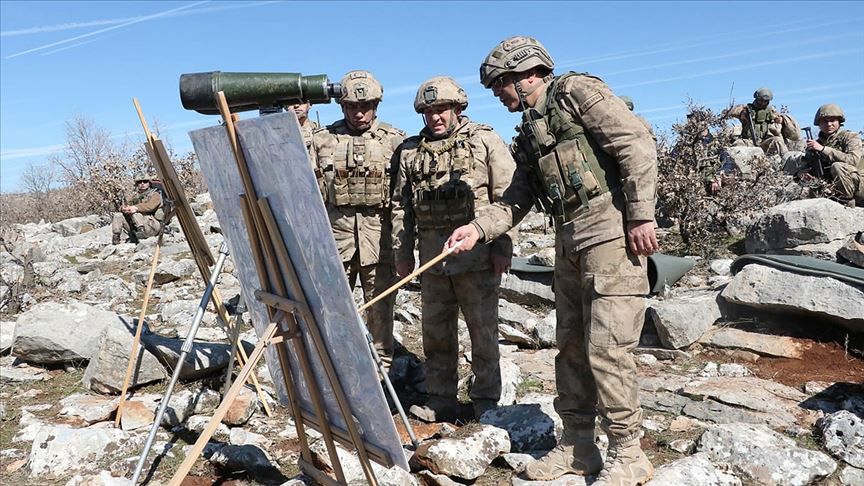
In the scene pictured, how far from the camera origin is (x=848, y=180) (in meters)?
9.66

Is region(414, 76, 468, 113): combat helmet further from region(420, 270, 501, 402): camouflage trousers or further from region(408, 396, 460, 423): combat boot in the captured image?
region(408, 396, 460, 423): combat boot

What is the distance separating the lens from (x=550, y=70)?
11.8 feet

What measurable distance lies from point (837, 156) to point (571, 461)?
8.10m

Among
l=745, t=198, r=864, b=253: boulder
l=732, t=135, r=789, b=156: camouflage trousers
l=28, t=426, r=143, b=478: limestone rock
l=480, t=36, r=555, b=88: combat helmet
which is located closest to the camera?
l=480, t=36, r=555, b=88: combat helmet

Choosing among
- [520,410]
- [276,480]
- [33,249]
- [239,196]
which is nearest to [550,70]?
[239,196]

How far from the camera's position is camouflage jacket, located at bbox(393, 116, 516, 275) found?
4.44 meters

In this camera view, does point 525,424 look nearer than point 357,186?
Yes

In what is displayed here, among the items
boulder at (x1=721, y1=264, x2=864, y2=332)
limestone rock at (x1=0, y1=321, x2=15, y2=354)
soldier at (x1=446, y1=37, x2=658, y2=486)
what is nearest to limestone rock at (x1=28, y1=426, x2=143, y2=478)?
soldier at (x1=446, y1=37, x2=658, y2=486)

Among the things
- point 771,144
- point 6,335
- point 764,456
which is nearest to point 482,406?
point 764,456

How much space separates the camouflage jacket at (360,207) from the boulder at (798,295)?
126 inches

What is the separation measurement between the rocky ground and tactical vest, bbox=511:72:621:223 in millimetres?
1371

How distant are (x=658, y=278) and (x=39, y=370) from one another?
Answer: 19.2 ft

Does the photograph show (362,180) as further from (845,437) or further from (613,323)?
(845,437)

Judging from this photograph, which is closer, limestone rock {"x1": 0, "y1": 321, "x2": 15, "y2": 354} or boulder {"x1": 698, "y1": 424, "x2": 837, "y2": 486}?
boulder {"x1": 698, "y1": 424, "x2": 837, "y2": 486}
